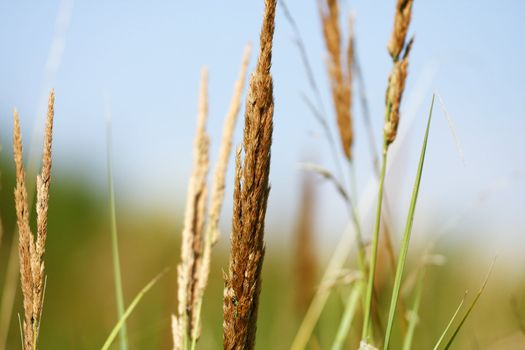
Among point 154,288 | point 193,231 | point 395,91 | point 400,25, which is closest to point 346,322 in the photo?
point 193,231

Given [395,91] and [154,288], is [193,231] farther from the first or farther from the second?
[154,288]

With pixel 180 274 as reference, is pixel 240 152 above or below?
above

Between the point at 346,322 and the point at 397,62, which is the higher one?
the point at 397,62

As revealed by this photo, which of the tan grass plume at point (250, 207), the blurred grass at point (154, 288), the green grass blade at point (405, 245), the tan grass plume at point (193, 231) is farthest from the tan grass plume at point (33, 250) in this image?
the blurred grass at point (154, 288)

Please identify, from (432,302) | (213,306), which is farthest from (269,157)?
(213,306)

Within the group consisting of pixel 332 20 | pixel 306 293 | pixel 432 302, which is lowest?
pixel 432 302

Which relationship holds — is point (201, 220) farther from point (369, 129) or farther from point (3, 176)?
point (3, 176)

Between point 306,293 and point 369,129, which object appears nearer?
point 369,129
